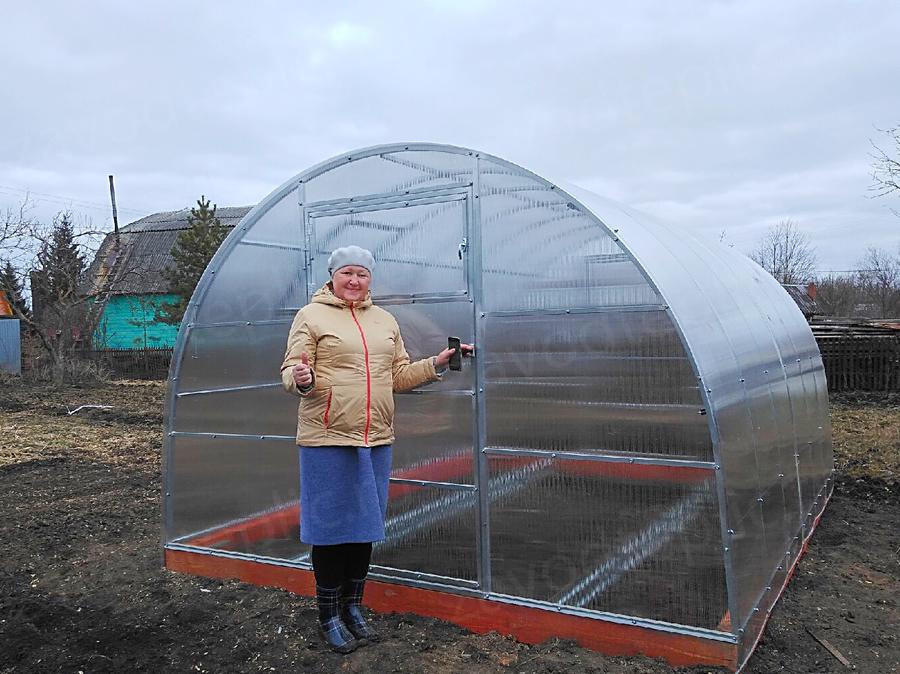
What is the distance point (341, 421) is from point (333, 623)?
109cm

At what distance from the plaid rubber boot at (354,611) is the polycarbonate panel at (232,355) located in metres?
1.54

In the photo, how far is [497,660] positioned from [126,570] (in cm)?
301

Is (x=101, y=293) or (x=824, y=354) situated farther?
(x=101, y=293)

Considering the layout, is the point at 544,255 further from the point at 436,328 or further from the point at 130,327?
the point at 130,327

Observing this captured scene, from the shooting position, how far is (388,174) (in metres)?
4.60

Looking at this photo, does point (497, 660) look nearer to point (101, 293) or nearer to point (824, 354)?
point (824, 354)

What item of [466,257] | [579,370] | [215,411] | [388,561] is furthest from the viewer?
[215,411]

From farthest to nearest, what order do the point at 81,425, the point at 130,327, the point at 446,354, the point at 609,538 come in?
the point at 130,327, the point at 81,425, the point at 446,354, the point at 609,538

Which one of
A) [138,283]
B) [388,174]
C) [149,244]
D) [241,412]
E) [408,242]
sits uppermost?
[149,244]

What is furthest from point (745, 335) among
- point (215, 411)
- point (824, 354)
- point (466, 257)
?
point (824, 354)

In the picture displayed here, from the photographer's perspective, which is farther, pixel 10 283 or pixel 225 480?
pixel 10 283

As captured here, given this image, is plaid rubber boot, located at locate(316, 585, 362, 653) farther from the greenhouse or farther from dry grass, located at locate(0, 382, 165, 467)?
dry grass, located at locate(0, 382, 165, 467)

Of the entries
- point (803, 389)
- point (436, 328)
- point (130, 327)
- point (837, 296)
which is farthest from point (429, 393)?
point (837, 296)

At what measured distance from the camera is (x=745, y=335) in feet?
14.5
